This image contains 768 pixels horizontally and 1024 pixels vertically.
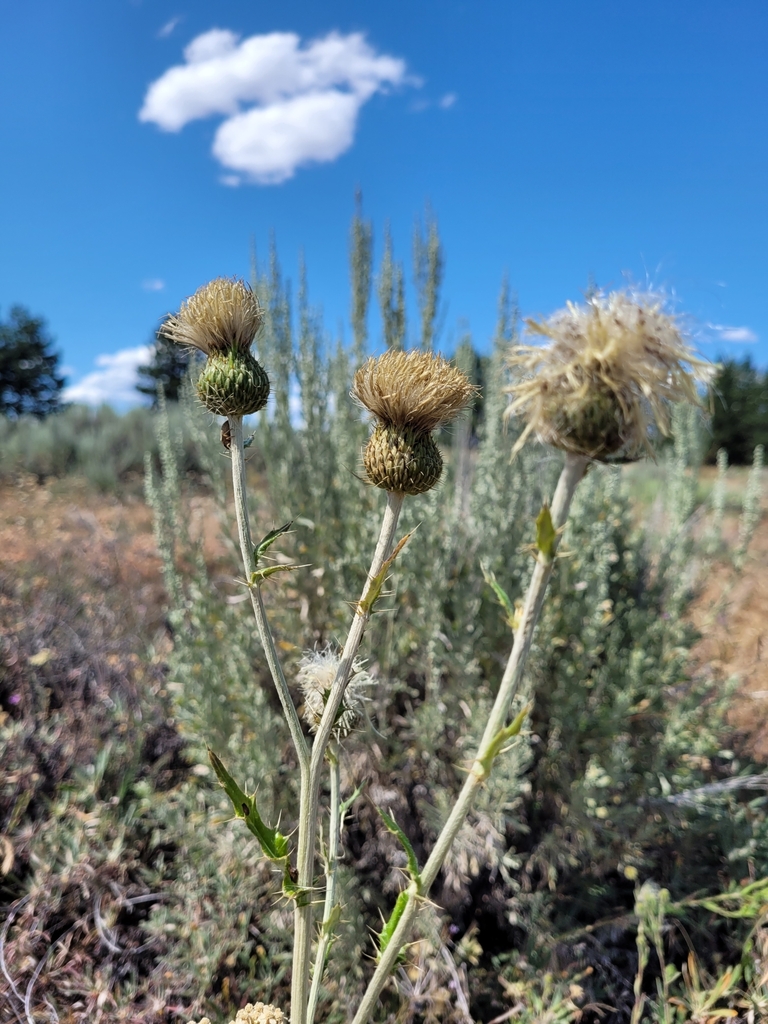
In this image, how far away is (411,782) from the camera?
2.76 m

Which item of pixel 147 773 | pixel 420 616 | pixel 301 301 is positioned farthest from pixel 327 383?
pixel 147 773

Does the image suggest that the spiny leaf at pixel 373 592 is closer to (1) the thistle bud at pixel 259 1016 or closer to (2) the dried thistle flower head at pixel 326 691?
(2) the dried thistle flower head at pixel 326 691

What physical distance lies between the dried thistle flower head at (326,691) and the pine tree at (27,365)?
833 inches

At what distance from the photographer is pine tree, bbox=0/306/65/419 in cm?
2111

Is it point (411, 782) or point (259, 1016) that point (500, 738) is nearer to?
point (259, 1016)

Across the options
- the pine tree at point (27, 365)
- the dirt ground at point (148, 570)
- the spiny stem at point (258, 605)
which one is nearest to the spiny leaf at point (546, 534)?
the spiny stem at point (258, 605)

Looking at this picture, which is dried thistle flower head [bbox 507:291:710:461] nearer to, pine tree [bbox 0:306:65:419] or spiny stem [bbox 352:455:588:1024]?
spiny stem [bbox 352:455:588:1024]

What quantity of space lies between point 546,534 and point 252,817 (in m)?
0.73

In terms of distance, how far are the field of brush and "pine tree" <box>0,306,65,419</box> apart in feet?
63.6

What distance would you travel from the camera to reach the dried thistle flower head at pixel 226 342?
1212 millimetres

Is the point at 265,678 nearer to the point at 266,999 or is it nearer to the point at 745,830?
the point at 266,999

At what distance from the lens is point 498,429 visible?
11.2 feet

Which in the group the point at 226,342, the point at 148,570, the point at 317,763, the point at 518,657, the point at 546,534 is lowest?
the point at 148,570

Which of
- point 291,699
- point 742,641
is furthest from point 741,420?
point 291,699
